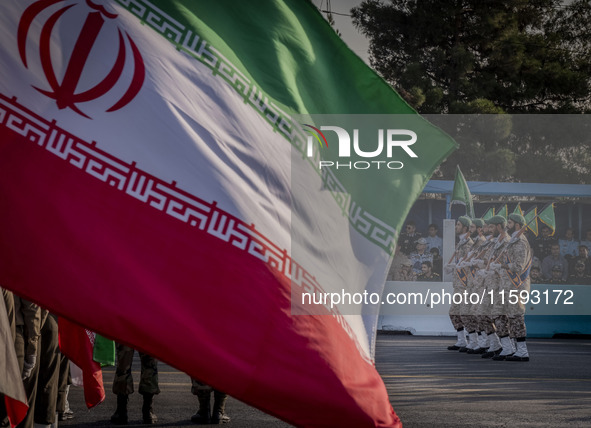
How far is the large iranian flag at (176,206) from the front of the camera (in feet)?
9.34

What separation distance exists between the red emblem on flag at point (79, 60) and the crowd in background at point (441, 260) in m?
16.0

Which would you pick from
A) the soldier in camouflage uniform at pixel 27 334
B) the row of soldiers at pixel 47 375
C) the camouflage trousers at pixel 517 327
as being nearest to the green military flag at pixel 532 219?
the camouflage trousers at pixel 517 327

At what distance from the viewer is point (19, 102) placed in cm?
289

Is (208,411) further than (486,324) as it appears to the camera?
No

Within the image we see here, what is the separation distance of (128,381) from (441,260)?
11892mm

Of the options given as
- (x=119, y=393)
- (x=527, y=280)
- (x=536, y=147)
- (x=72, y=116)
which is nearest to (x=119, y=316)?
(x=72, y=116)

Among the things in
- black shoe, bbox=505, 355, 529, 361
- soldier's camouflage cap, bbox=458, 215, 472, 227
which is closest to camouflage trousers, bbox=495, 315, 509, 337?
black shoe, bbox=505, 355, 529, 361

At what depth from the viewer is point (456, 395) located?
9641mm

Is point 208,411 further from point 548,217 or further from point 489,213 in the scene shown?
point 548,217

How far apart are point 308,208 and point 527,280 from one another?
12.1 m

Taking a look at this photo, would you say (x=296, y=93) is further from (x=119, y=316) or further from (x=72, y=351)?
(x=72, y=351)

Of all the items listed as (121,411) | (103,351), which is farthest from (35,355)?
(121,411)

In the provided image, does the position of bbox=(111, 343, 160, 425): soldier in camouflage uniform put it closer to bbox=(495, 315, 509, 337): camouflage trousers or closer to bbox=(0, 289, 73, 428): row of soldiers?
bbox=(0, 289, 73, 428): row of soldiers

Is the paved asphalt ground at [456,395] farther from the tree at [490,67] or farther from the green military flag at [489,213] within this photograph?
the tree at [490,67]
